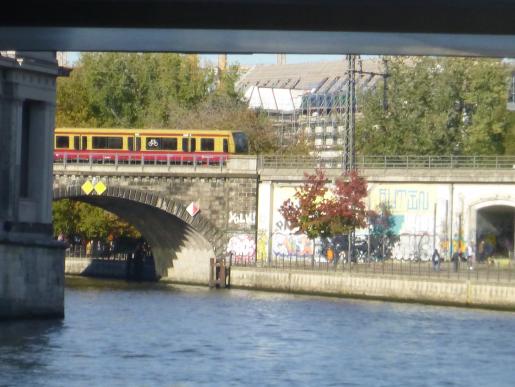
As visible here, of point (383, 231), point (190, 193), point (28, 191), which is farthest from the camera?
point (190, 193)

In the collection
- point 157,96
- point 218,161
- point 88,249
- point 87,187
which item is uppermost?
point 157,96

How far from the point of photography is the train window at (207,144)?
76.4 meters

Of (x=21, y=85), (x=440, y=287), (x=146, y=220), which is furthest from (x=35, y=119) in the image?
(x=146, y=220)

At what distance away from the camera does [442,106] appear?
279 ft

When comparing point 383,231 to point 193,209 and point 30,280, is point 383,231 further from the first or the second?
point 30,280

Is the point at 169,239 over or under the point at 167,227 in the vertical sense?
under

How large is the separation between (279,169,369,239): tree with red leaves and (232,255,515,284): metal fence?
5.02 ft

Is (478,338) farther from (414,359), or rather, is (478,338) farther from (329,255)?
(329,255)

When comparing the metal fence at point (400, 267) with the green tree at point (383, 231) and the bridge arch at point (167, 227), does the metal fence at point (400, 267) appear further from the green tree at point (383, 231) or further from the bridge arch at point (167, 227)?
the bridge arch at point (167, 227)

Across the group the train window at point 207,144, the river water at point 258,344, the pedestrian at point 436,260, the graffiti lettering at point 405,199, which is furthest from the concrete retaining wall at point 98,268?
the river water at point 258,344

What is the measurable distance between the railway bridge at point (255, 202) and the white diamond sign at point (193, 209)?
0.04m

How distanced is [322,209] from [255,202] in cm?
303

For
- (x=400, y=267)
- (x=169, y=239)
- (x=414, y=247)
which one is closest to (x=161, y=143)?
(x=169, y=239)

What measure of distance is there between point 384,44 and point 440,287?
137 ft
